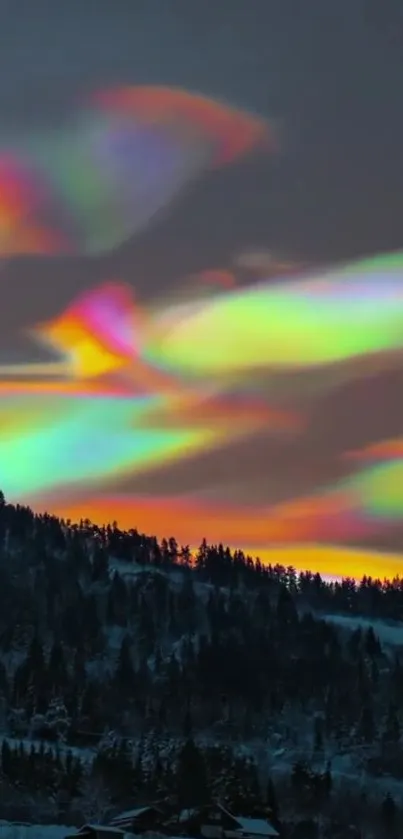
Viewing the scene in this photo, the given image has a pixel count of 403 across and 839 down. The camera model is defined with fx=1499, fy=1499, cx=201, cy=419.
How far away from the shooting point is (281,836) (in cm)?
17438

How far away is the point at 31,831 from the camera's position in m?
163

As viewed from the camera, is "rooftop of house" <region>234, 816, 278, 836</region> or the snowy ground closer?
the snowy ground

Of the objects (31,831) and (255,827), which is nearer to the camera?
(31,831)

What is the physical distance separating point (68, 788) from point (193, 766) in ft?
55.3

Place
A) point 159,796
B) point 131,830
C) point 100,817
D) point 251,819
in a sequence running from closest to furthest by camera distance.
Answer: point 131,830, point 251,819, point 100,817, point 159,796

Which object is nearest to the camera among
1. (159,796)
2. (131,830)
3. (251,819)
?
(131,830)

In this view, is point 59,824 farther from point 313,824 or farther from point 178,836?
point 313,824

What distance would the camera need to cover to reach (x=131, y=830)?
157000mm

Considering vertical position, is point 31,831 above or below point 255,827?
below

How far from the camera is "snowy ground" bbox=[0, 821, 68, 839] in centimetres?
15750

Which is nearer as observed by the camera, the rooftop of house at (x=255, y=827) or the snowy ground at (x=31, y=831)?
the snowy ground at (x=31, y=831)

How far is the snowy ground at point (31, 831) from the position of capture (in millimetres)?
157500

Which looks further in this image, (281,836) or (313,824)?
(313,824)

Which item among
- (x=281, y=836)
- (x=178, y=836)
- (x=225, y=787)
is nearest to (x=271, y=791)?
(x=225, y=787)
